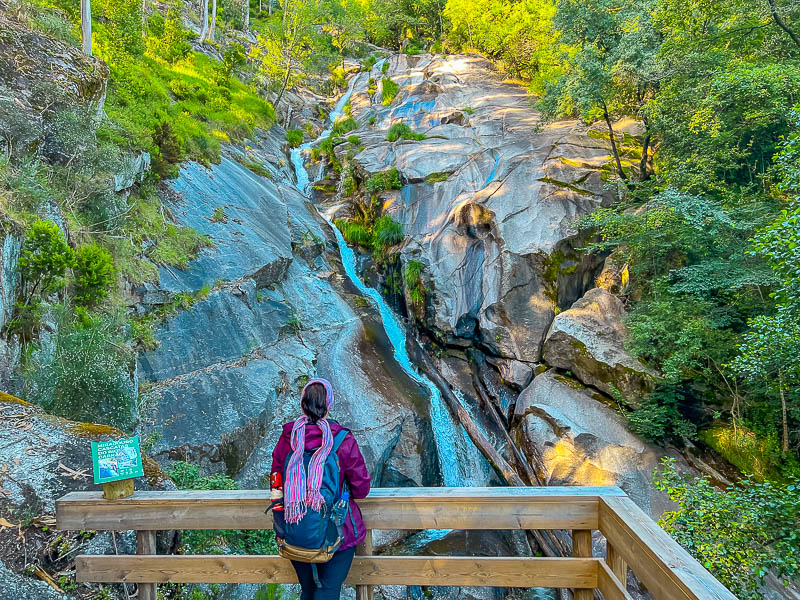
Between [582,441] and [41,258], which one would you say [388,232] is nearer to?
[582,441]

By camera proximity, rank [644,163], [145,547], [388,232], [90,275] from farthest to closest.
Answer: [388,232]
[644,163]
[90,275]
[145,547]

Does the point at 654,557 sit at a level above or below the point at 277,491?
below

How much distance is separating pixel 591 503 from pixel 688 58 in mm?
12732

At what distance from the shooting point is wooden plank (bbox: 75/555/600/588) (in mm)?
2441

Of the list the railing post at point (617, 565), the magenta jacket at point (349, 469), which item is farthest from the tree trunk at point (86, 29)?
the railing post at point (617, 565)

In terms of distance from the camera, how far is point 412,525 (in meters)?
2.48

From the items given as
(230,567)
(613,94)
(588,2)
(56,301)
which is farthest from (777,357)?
(588,2)

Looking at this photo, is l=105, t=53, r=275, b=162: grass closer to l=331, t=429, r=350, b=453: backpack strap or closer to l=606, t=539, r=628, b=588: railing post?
l=331, t=429, r=350, b=453: backpack strap

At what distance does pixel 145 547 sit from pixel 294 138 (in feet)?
80.1

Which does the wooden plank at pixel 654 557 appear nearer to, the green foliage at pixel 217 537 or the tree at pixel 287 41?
the green foliage at pixel 217 537

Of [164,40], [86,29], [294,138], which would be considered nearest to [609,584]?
[86,29]

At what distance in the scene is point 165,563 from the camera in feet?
8.73

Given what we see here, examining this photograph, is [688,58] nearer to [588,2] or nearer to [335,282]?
[588,2]

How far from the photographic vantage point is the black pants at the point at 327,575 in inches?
90.7
